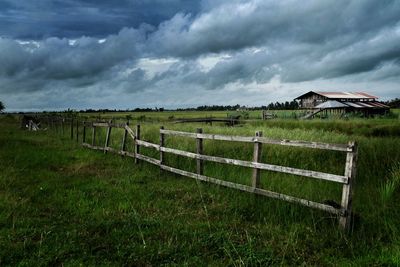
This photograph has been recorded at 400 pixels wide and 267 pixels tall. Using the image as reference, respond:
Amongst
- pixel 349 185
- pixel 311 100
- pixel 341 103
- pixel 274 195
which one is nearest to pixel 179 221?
pixel 274 195

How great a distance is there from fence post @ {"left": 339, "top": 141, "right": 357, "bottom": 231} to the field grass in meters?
0.21

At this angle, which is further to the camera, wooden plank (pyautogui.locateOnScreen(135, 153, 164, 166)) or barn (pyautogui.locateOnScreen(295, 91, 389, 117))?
barn (pyautogui.locateOnScreen(295, 91, 389, 117))

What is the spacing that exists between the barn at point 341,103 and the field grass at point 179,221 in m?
39.3

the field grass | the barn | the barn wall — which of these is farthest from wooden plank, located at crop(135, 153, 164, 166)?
the barn wall

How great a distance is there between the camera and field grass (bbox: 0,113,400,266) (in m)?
5.11

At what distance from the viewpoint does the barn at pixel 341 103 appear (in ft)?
163

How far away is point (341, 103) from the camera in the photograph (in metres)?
49.5

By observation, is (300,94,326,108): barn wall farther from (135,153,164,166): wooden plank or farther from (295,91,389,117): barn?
(135,153,164,166): wooden plank

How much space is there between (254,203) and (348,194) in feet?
7.35

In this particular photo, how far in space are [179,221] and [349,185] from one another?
10.0 ft

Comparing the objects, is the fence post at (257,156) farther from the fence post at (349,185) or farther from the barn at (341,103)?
the barn at (341,103)

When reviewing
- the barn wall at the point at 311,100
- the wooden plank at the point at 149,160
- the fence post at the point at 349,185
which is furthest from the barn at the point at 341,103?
the fence post at the point at 349,185

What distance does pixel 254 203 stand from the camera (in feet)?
25.8

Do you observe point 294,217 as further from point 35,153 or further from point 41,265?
point 35,153
